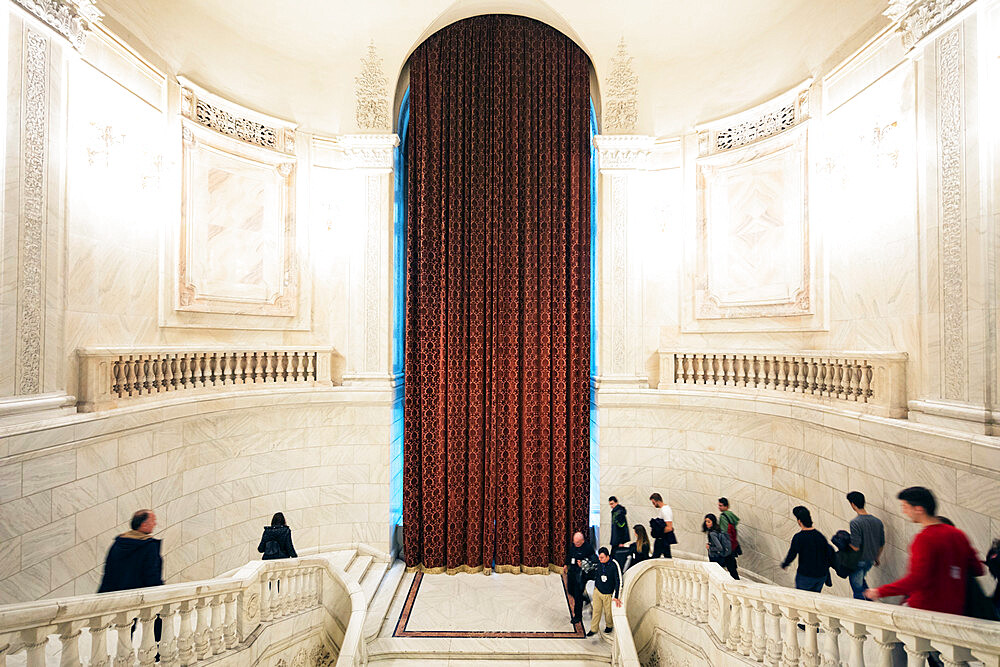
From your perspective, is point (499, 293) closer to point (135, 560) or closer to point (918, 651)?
point (135, 560)

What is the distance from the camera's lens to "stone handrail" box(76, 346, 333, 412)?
4848 mm

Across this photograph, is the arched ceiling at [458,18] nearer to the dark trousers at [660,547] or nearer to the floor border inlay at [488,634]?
the dark trousers at [660,547]

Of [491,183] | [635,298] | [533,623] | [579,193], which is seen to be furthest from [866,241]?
[533,623]

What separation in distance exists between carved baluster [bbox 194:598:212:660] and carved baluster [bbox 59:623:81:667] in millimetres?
950

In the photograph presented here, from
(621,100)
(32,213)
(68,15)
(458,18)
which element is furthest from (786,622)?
(458,18)

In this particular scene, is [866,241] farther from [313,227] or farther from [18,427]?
[18,427]

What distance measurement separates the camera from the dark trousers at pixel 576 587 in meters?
6.41

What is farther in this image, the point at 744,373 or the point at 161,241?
the point at 744,373

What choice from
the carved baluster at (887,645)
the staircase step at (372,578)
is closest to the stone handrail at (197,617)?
the staircase step at (372,578)

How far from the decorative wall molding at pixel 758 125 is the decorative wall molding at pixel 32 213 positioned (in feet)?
25.7

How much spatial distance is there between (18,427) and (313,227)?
4678 millimetres

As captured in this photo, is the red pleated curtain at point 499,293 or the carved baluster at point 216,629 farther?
the red pleated curtain at point 499,293

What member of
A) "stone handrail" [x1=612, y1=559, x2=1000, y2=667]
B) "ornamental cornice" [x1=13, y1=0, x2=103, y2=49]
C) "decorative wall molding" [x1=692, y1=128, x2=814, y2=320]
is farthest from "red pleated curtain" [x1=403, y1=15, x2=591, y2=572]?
"ornamental cornice" [x1=13, y1=0, x2=103, y2=49]

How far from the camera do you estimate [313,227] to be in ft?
25.9
